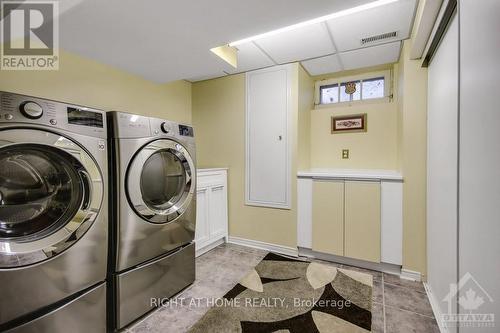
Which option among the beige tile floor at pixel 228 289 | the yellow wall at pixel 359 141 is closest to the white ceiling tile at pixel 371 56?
the yellow wall at pixel 359 141

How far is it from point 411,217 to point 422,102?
97 centimetres

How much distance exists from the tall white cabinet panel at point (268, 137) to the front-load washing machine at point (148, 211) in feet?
3.23

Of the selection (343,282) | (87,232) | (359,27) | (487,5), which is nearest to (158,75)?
(87,232)

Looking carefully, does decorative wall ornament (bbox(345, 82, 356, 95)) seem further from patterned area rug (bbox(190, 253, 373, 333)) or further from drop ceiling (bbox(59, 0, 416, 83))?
patterned area rug (bbox(190, 253, 373, 333))

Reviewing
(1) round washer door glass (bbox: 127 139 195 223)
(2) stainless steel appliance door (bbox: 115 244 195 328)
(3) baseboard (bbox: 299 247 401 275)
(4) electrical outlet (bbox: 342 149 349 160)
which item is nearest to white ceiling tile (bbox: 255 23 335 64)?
(4) electrical outlet (bbox: 342 149 349 160)

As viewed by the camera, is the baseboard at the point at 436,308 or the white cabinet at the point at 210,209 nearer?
the baseboard at the point at 436,308

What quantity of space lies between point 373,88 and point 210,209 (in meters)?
2.36

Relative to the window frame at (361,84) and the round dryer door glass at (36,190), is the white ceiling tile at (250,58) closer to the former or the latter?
the window frame at (361,84)

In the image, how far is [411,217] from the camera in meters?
1.95

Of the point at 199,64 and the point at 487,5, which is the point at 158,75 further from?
the point at 487,5

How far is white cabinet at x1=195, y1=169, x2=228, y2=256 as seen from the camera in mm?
2385

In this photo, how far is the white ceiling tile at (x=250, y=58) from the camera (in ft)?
7.06

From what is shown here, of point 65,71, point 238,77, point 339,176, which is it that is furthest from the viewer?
point 238,77

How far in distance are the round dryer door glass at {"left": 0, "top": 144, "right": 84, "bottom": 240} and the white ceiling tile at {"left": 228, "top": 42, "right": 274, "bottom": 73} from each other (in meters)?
1.71
